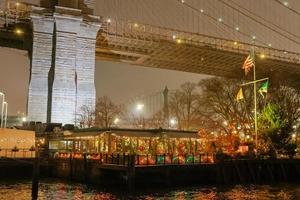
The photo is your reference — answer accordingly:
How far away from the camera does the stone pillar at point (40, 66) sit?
58406 millimetres

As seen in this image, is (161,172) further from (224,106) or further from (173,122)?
(173,122)

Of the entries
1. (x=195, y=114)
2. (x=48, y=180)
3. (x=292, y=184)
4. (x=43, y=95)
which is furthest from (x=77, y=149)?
(x=195, y=114)

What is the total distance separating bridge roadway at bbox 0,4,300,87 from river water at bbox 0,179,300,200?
31.0m

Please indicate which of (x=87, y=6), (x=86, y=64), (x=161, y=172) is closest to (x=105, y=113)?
(x=86, y=64)

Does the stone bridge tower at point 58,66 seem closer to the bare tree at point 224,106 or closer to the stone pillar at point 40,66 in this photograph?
the stone pillar at point 40,66

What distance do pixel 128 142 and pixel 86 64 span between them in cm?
2056

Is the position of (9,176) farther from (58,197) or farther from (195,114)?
(195,114)

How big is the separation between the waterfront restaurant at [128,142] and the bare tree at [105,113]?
12.1 m

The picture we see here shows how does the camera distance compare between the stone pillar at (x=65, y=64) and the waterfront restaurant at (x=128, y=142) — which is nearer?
the waterfront restaurant at (x=128, y=142)

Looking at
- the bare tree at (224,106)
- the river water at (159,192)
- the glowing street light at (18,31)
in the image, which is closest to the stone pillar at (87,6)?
the glowing street light at (18,31)

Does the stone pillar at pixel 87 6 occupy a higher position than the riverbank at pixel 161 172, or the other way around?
the stone pillar at pixel 87 6

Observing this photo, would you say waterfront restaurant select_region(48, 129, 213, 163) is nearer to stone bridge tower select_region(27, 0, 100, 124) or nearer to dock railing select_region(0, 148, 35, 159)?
dock railing select_region(0, 148, 35, 159)

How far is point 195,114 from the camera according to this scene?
242 feet

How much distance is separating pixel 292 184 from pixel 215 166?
6.43m
